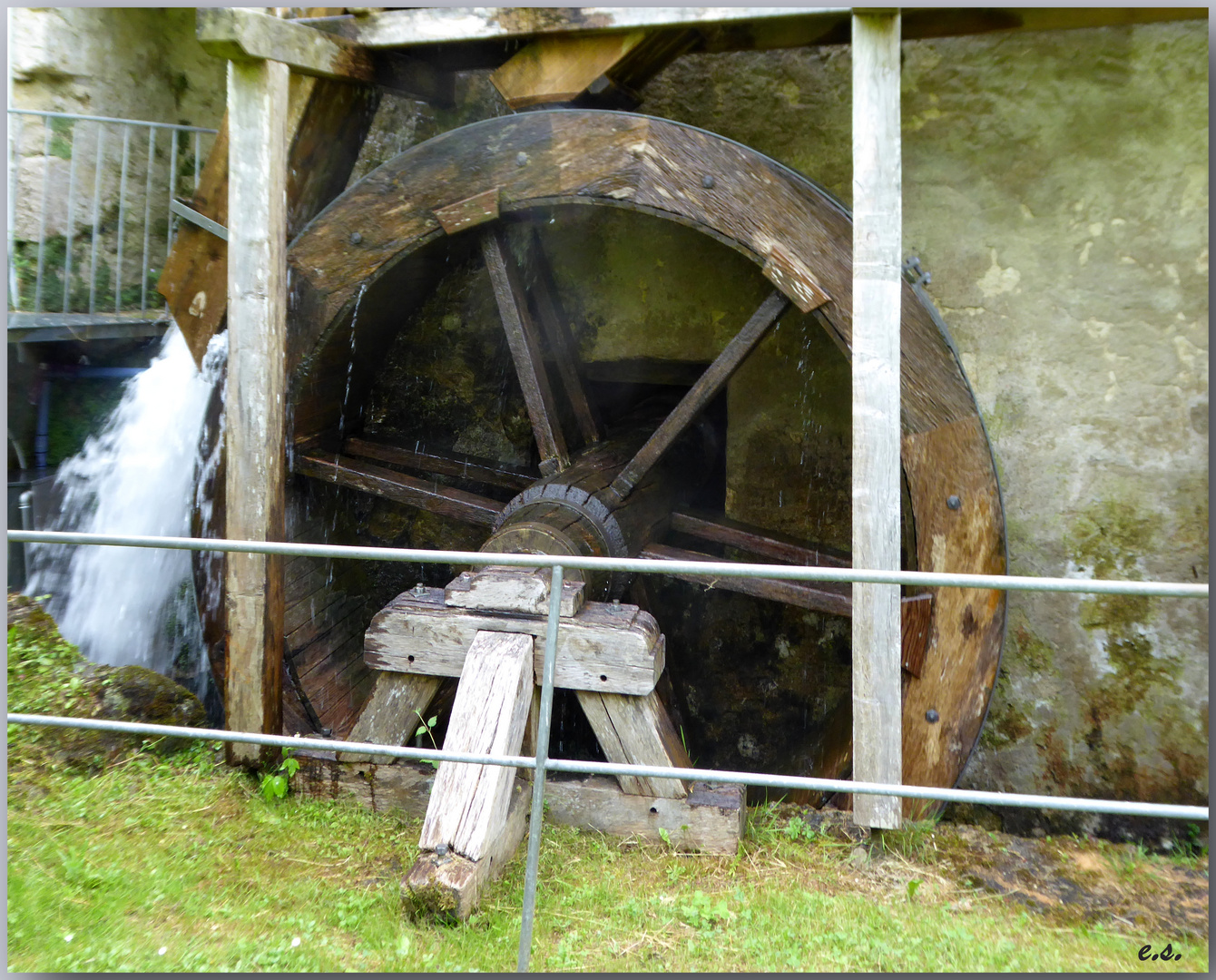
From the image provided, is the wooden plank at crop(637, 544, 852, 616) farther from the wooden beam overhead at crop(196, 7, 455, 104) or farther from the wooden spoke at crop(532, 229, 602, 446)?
the wooden beam overhead at crop(196, 7, 455, 104)

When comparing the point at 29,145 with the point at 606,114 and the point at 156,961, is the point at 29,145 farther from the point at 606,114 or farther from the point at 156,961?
the point at 156,961

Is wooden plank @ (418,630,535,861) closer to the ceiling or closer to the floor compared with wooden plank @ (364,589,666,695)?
closer to the floor

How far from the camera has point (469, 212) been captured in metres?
3.25

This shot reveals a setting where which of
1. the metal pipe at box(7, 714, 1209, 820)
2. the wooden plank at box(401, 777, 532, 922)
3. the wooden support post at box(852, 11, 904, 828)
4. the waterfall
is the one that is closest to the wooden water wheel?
the wooden support post at box(852, 11, 904, 828)

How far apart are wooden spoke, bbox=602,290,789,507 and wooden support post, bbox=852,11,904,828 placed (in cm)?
65

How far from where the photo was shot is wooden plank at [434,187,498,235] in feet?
10.6

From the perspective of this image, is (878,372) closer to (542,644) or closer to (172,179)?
(542,644)

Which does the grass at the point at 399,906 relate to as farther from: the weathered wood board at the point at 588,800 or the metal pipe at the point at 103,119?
the metal pipe at the point at 103,119

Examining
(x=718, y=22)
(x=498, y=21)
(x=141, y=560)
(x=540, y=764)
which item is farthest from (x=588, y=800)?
(x=141, y=560)

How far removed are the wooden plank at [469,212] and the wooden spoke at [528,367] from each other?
267 mm

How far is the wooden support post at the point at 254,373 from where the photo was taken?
9.73 feet

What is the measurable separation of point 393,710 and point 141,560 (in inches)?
88.1

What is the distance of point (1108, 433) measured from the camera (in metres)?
3.42

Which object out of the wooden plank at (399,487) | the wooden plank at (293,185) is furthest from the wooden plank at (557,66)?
the wooden plank at (399,487)
